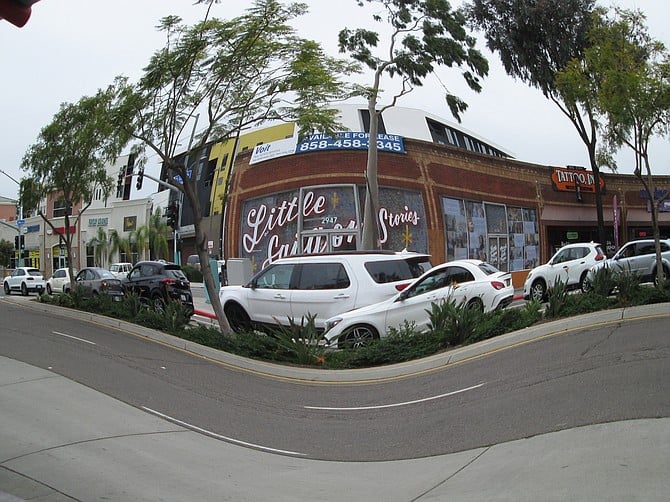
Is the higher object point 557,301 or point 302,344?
point 557,301

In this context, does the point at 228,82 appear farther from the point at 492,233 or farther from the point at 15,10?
the point at 492,233

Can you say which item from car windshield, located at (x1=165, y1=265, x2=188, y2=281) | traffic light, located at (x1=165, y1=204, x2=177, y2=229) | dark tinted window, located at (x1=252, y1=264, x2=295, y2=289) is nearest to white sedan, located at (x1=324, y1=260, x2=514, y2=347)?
dark tinted window, located at (x1=252, y1=264, x2=295, y2=289)

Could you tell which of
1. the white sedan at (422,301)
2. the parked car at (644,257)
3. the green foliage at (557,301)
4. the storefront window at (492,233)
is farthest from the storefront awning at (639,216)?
the green foliage at (557,301)

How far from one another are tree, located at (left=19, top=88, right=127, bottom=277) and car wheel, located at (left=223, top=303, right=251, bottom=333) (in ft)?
21.3

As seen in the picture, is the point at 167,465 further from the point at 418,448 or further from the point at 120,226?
the point at 120,226

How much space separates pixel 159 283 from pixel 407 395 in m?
14.3

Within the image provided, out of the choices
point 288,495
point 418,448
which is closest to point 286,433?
point 418,448

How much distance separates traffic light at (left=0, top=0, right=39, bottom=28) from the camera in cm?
356

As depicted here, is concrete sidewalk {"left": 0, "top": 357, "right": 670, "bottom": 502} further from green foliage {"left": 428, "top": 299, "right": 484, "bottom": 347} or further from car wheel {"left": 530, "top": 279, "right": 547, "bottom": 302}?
car wheel {"left": 530, "top": 279, "right": 547, "bottom": 302}

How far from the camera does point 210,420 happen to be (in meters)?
8.69

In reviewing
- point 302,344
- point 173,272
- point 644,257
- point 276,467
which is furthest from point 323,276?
point 644,257

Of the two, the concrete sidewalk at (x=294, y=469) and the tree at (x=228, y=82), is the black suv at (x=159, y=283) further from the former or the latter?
the concrete sidewalk at (x=294, y=469)

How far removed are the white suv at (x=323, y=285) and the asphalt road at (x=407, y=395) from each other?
3.00 metres

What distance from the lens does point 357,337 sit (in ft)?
43.2
